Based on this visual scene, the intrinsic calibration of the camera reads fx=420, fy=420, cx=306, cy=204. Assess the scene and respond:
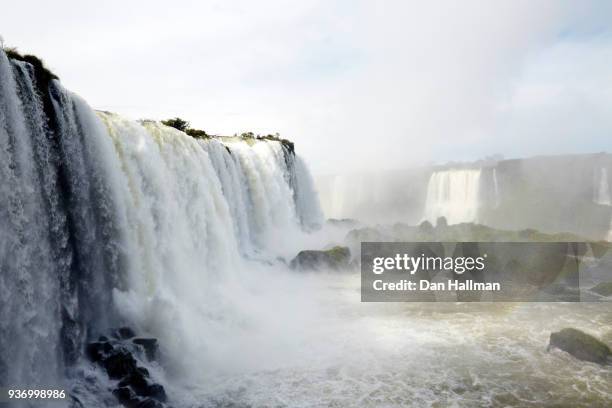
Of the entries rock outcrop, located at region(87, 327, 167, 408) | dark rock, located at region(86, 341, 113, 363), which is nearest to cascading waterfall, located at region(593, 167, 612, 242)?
rock outcrop, located at region(87, 327, 167, 408)

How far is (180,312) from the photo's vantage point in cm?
1205

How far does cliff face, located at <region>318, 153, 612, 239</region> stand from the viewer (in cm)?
3781

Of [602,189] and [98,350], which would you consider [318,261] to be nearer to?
[98,350]

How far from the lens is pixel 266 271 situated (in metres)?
20.5

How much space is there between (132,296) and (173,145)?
655 cm

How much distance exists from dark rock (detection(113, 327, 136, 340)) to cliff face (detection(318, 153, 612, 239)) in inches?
1468

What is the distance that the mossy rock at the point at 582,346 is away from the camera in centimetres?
1084

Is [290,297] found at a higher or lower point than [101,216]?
lower

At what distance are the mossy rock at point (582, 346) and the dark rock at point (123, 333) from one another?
1118 centimetres

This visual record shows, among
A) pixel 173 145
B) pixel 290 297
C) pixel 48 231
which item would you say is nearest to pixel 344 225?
pixel 290 297

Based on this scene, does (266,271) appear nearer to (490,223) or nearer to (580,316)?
(580,316)

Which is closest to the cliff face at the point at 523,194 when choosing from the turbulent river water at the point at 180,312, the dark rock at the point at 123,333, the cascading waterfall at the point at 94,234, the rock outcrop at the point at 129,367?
the turbulent river water at the point at 180,312

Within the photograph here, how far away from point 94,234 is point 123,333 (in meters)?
2.59

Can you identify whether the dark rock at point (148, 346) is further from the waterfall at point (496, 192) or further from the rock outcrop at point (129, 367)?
the waterfall at point (496, 192)
